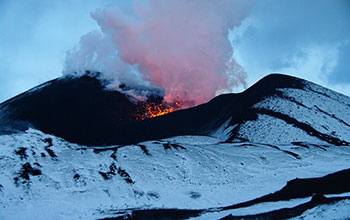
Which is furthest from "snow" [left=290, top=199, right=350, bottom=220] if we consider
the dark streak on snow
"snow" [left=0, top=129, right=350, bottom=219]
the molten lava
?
the molten lava

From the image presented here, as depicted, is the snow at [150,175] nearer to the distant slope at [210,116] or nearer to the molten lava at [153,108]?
the distant slope at [210,116]

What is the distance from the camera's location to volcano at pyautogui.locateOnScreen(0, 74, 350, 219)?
17312 millimetres

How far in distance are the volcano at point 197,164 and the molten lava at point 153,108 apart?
9380 millimetres

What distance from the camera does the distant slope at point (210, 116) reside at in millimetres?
36062

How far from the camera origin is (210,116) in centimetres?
4809

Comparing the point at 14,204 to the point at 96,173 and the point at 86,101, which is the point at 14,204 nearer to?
the point at 96,173

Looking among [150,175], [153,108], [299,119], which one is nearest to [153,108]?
[153,108]

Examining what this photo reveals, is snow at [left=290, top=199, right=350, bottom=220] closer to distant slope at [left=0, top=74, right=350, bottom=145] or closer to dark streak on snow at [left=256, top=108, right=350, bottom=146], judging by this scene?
distant slope at [left=0, top=74, right=350, bottom=145]

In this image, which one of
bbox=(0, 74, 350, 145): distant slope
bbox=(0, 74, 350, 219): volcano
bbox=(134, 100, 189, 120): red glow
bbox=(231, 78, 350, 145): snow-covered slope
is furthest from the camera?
bbox=(134, 100, 189, 120): red glow

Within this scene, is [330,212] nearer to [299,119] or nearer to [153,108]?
[299,119]

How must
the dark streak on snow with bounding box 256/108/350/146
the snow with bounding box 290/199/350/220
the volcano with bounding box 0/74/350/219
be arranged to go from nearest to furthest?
the snow with bounding box 290/199/350/220
the volcano with bounding box 0/74/350/219
the dark streak on snow with bounding box 256/108/350/146

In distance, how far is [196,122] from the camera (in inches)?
1828

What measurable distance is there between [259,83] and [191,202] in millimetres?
42359

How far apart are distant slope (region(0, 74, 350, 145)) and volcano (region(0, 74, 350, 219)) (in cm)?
23
